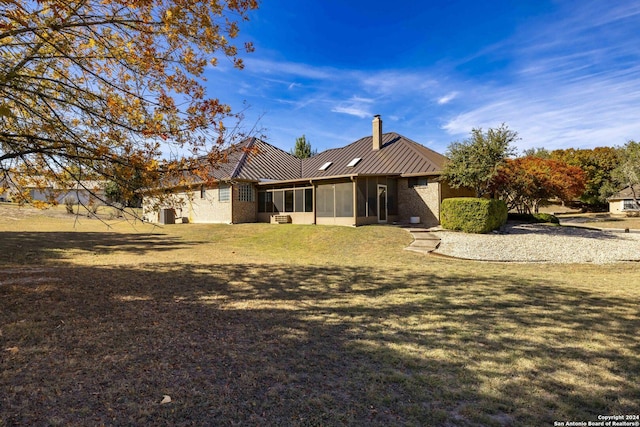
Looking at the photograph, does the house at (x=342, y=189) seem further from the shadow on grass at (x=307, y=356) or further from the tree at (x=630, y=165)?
the tree at (x=630, y=165)

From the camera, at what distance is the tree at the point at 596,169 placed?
4554 centimetres

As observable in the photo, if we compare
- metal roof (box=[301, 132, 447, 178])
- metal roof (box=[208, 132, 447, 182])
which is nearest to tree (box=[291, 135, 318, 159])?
metal roof (box=[208, 132, 447, 182])

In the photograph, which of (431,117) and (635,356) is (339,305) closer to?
(635,356)

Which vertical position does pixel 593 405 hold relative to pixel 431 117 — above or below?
below

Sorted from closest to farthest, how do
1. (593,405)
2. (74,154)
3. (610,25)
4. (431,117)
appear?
(593,405) → (74,154) → (610,25) → (431,117)

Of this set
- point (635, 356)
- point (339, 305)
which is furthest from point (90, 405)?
point (635, 356)

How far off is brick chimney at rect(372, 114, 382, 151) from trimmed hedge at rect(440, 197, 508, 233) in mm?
8545

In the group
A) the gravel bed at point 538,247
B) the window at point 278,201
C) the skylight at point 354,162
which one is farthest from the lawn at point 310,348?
the skylight at point 354,162

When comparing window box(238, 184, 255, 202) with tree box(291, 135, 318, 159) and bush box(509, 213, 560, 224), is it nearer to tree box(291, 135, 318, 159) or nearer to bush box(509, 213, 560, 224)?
bush box(509, 213, 560, 224)

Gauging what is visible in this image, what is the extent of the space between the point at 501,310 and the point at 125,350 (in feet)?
18.4

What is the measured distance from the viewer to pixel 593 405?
275 centimetres

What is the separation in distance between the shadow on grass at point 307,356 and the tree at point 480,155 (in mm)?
10631

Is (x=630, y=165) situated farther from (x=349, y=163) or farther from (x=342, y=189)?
(x=342, y=189)

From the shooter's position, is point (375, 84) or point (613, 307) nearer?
point (613, 307)
